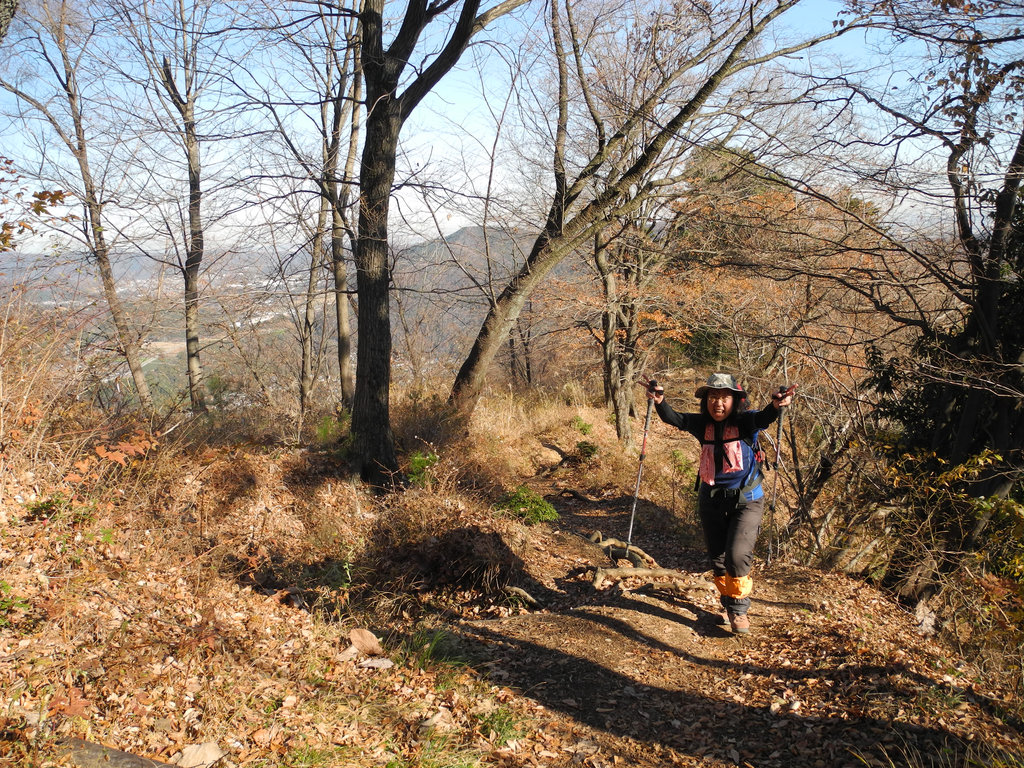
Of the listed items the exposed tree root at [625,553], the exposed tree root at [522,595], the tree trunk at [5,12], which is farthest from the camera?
the exposed tree root at [625,553]

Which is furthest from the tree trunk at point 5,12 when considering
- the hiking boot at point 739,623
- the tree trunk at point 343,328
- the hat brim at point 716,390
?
the hiking boot at point 739,623

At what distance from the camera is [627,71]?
1212 cm

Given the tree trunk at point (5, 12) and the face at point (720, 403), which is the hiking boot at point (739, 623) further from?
the tree trunk at point (5, 12)

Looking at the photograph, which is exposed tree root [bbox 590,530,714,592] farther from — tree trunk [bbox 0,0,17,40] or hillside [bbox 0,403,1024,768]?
tree trunk [bbox 0,0,17,40]

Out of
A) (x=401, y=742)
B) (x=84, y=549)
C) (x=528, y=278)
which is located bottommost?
(x=401, y=742)

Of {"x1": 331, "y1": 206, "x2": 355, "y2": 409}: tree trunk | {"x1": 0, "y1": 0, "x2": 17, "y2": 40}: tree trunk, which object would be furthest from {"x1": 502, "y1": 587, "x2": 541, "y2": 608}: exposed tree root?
{"x1": 331, "y1": 206, "x2": 355, "y2": 409}: tree trunk

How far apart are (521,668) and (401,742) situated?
4.27 ft

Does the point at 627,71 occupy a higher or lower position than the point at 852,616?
higher

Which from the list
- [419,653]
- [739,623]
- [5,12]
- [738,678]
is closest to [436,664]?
[419,653]

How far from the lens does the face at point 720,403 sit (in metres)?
5.09

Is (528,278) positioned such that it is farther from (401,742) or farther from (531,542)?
(401,742)

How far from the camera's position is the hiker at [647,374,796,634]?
16.6 ft

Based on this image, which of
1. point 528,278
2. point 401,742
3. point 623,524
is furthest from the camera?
point 528,278

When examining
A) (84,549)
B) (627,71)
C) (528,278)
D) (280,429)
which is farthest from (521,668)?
(627,71)
